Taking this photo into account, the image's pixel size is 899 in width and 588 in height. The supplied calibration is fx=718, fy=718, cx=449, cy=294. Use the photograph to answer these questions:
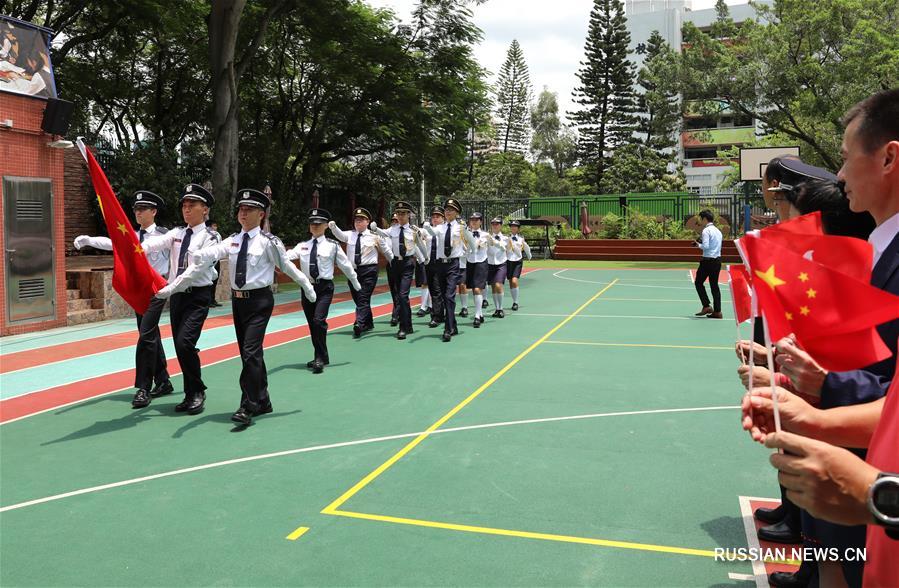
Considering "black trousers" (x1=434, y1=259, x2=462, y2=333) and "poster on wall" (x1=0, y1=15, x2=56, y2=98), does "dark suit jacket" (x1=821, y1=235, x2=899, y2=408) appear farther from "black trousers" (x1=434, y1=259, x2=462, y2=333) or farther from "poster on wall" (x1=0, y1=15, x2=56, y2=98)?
"poster on wall" (x1=0, y1=15, x2=56, y2=98)

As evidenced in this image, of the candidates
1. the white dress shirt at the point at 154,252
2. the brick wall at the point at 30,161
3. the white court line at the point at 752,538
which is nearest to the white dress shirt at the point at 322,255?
the white dress shirt at the point at 154,252

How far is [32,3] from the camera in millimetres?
21625

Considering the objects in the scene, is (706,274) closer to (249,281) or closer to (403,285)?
(403,285)

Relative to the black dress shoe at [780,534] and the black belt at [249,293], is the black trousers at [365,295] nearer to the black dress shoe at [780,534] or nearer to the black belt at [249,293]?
the black belt at [249,293]

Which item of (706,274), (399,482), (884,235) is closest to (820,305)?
(884,235)

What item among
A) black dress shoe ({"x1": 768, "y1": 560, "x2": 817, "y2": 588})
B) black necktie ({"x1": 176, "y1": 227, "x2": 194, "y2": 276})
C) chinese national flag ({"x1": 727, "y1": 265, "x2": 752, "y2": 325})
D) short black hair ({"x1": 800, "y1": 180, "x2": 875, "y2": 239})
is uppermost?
Answer: short black hair ({"x1": 800, "y1": 180, "x2": 875, "y2": 239})

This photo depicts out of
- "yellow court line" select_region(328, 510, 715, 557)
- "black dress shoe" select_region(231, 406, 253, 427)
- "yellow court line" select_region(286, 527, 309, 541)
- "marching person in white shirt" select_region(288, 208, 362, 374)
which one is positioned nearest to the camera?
"yellow court line" select_region(328, 510, 715, 557)

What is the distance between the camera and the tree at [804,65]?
26.3 m

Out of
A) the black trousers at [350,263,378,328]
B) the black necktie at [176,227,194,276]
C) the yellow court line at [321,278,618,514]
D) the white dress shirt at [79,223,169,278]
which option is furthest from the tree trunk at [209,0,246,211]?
the black necktie at [176,227,194,276]

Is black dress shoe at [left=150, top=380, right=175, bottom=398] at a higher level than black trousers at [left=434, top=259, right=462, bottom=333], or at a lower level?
lower

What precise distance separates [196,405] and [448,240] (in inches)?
237

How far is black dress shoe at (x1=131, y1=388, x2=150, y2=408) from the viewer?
25.1 feet

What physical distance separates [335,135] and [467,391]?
71.4ft

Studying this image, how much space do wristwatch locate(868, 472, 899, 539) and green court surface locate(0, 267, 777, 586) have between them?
2.43 metres
